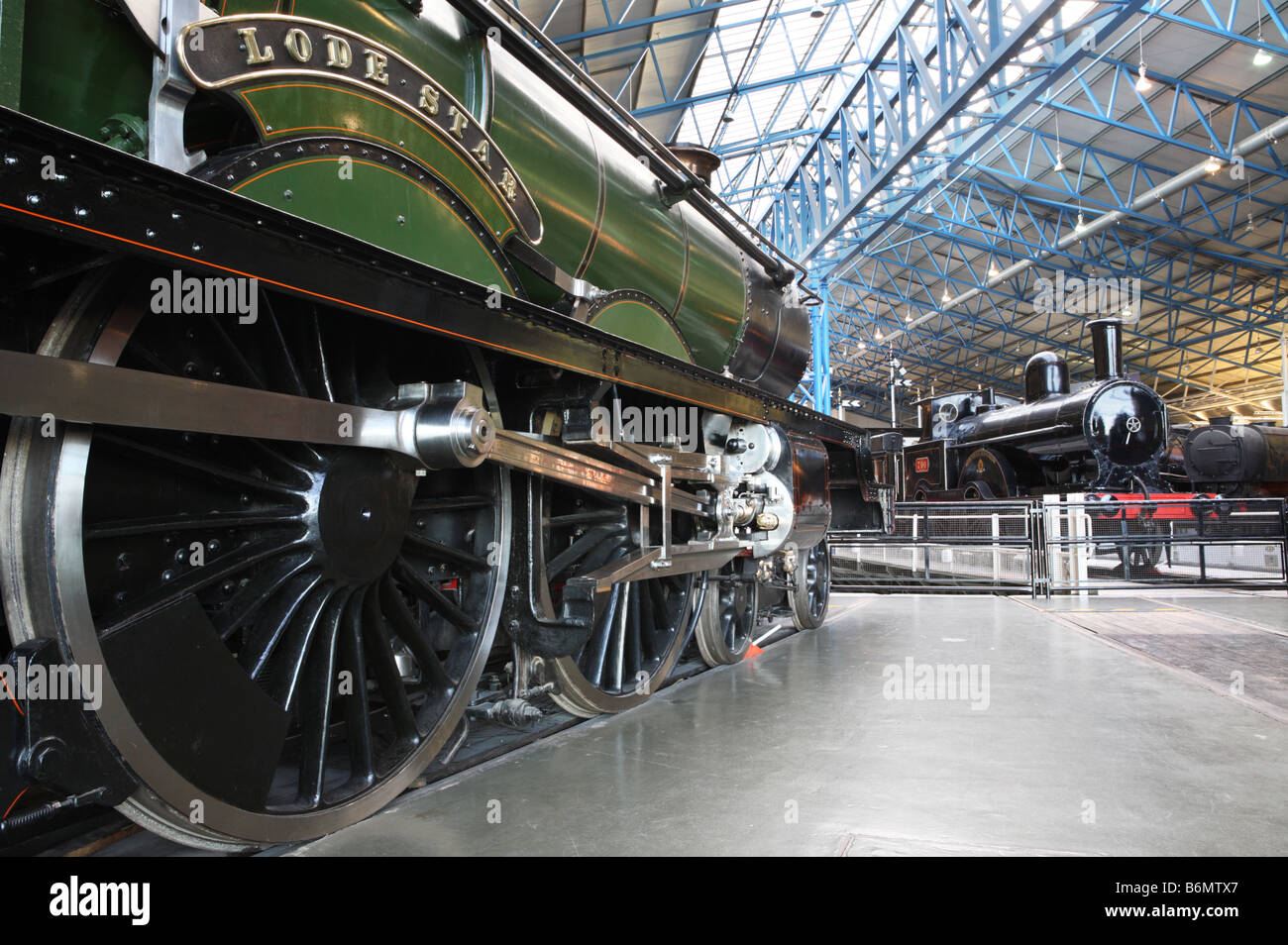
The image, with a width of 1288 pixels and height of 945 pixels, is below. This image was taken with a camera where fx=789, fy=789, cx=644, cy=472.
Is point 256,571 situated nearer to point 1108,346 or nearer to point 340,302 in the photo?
point 340,302

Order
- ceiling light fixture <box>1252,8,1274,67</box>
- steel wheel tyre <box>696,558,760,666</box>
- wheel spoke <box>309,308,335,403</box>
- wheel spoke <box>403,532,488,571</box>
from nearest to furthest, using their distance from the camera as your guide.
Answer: wheel spoke <box>309,308,335,403</box>, wheel spoke <box>403,532,488,571</box>, steel wheel tyre <box>696,558,760,666</box>, ceiling light fixture <box>1252,8,1274,67</box>

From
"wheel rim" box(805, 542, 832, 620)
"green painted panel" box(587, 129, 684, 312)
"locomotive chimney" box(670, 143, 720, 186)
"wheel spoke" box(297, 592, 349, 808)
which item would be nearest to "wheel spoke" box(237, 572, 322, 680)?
"wheel spoke" box(297, 592, 349, 808)

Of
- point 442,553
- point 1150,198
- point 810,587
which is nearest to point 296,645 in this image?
point 442,553

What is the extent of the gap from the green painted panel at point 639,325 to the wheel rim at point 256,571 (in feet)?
3.67

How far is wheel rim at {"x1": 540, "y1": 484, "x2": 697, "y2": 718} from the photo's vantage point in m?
3.31

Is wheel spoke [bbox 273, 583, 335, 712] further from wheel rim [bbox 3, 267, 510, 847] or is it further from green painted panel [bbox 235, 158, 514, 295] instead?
green painted panel [bbox 235, 158, 514, 295]

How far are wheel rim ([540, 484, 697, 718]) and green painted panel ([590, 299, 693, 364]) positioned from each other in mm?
766

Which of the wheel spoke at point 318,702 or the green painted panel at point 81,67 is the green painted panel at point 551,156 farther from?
the wheel spoke at point 318,702

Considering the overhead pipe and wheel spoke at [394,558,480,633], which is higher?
the overhead pipe

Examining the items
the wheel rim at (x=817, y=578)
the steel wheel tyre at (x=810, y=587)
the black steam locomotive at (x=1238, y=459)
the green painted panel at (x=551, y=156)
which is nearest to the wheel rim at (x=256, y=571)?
the green painted panel at (x=551, y=156)

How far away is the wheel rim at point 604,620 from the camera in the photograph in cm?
331
